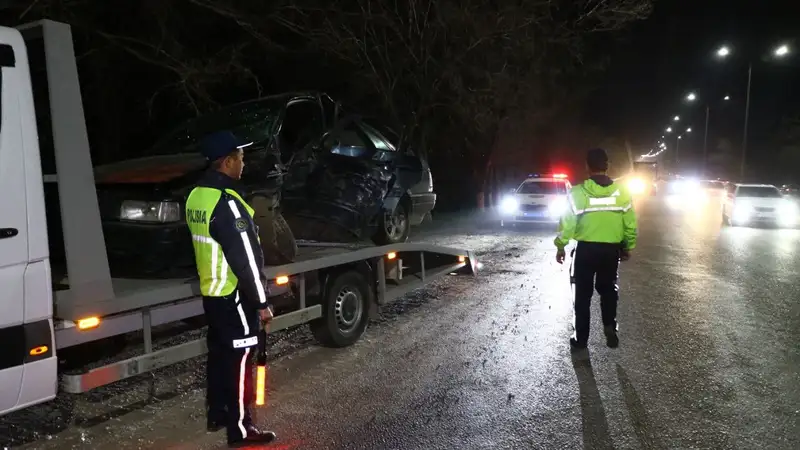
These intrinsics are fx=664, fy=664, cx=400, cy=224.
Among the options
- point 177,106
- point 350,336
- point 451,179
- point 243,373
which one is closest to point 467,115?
point 177,106

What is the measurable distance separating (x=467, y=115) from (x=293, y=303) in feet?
46.0

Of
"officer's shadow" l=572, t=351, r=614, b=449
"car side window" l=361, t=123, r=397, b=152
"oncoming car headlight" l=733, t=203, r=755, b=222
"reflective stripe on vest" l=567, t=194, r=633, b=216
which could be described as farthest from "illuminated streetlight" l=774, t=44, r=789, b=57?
"officer's shadow" l=572, t=351, r=614, b=449

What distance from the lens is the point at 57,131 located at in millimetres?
3738

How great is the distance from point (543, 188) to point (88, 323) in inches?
677

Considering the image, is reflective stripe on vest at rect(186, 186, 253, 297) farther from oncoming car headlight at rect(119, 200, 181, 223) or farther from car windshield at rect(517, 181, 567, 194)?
car windshield at rect(517, 181, 567, 194)

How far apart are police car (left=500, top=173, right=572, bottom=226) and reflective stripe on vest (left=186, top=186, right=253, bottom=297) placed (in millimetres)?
16148

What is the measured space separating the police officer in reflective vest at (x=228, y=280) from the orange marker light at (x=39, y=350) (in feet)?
2.86

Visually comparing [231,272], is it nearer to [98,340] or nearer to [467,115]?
[98,340]

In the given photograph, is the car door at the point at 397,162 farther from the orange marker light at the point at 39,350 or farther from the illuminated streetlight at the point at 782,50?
the illuminated streetlight at the point at 782,50

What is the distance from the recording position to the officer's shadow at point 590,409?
441 centimetres

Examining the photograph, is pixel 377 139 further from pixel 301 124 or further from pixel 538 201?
pixel 538 201

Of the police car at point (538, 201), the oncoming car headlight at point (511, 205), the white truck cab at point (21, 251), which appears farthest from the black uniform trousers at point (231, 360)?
the oncoming car headlight at point (511, 205)

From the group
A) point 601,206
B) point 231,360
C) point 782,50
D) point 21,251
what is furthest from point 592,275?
point 782,50

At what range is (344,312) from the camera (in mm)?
6633
